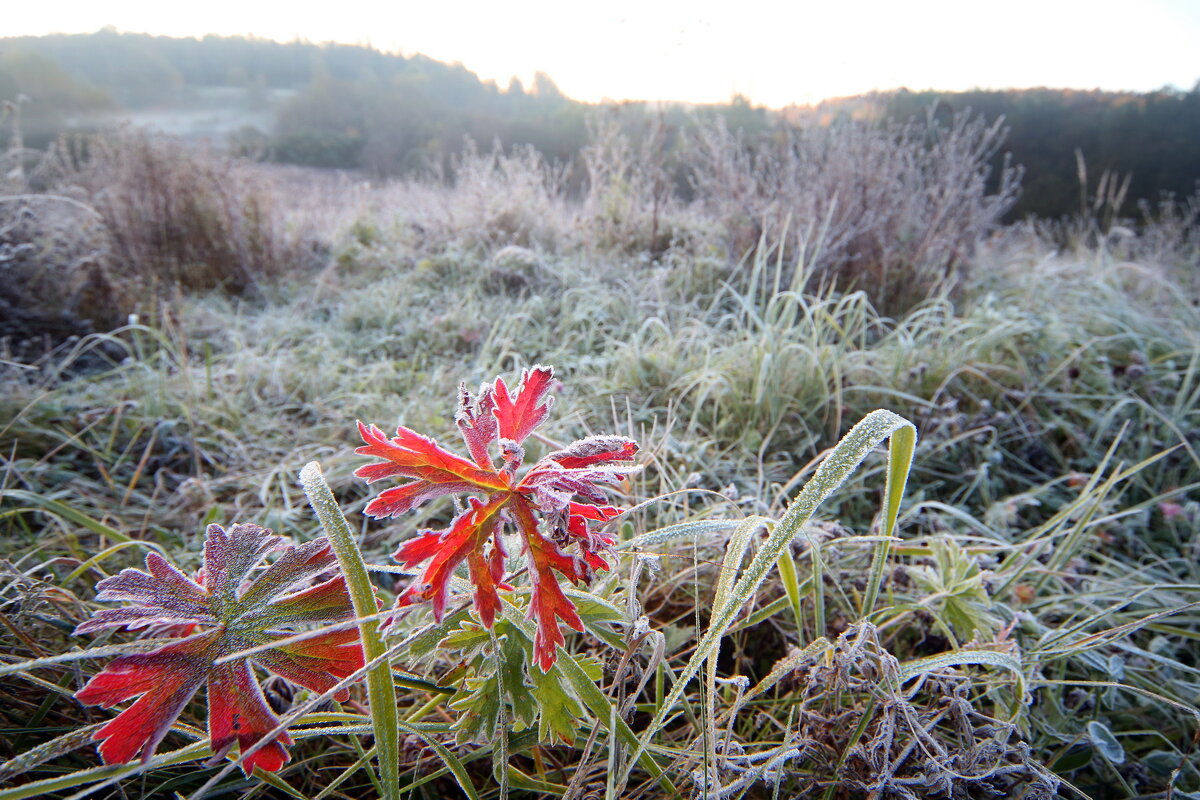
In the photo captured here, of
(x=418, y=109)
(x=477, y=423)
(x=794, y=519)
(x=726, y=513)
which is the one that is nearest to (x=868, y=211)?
(x=726, y=513)

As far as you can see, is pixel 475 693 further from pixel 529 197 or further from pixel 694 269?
pixel 529 197

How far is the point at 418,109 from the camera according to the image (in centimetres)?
1791

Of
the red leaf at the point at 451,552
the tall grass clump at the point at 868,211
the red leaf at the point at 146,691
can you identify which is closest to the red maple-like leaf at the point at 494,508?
the red leaf at the point at 451,552

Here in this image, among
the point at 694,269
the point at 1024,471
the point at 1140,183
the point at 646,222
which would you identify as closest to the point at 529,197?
the point at 646,222

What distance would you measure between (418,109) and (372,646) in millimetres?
20534

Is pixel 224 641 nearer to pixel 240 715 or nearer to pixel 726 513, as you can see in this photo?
pixel 240 715

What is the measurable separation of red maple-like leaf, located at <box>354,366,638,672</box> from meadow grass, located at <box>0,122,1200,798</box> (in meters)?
0.11

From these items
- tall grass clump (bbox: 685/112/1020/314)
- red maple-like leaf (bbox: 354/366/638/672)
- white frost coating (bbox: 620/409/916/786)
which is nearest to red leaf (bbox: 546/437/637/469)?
red maple-like leaf (bbox: 354/366/638/672)

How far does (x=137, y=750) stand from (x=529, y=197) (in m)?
4.89

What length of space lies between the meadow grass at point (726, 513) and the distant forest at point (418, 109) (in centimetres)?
193

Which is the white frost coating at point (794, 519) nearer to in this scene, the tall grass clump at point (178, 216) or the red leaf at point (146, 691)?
the red leaf at point (146, 691)

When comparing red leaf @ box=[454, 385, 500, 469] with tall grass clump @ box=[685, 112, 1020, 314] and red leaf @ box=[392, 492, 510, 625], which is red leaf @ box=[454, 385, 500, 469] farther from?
tall grass clump @ box=[685, 112, 1020, 314]

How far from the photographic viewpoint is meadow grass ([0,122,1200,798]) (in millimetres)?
695

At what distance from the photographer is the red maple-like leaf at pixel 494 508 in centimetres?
48
